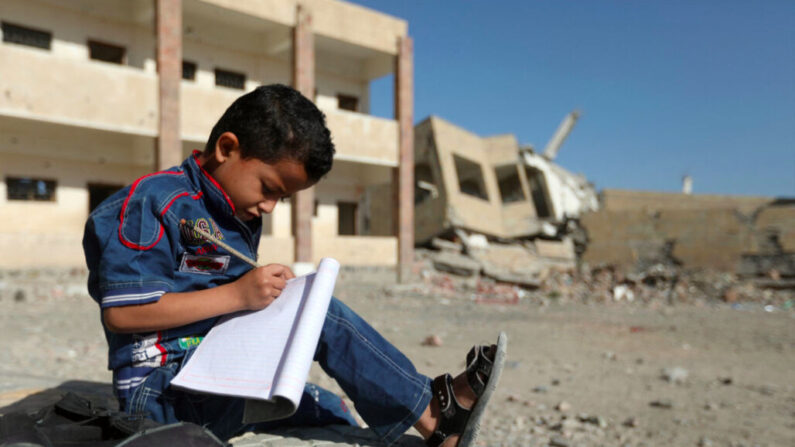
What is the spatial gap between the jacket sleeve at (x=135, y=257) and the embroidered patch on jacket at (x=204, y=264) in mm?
110

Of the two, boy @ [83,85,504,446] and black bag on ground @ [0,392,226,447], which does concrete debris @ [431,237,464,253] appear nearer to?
boy @ [83,85,504,446]

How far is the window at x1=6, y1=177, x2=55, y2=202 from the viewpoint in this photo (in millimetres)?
10305

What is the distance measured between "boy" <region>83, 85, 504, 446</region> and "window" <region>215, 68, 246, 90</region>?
1216 cm

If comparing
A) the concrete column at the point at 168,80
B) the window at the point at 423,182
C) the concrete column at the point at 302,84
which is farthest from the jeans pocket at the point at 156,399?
the window at the point at 423,182

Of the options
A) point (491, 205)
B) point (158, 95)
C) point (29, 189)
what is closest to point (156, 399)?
point (158, 95)

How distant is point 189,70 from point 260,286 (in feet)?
40.3

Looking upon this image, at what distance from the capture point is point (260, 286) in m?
1.51

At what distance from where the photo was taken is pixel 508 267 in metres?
17.3

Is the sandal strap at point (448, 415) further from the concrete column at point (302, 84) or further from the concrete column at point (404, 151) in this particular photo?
the concrete column at point (404, 151)

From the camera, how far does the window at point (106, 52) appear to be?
11.0 m

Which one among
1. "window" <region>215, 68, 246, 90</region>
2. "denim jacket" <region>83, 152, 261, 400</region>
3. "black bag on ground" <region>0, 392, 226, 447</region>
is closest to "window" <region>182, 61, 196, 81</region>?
"window" <region>215, 68, 246, 90</region>

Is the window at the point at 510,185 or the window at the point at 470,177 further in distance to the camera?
the window at the point at 510,185

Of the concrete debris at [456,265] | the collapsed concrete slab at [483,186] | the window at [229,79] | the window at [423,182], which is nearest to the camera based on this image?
the window at [229,79]

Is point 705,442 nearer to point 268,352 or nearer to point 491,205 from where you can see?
point 268,352
